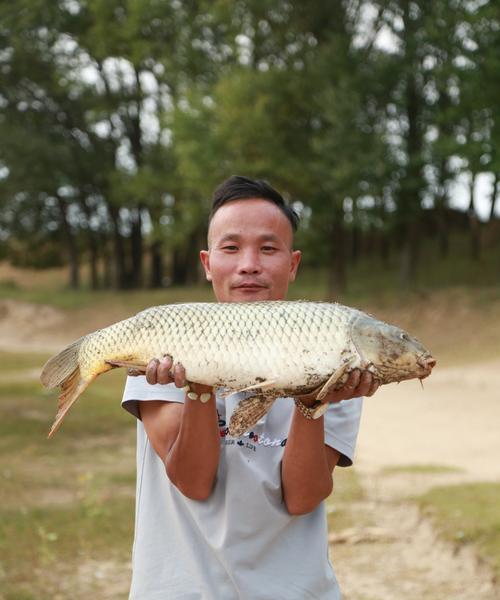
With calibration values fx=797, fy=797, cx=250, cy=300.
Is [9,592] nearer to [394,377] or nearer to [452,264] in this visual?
[394,377]

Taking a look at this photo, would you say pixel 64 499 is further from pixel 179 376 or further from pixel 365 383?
pixel 365 383

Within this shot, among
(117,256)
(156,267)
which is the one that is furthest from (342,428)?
(156,267)

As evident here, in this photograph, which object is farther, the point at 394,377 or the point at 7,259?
the point at 7,259

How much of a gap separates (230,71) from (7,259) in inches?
872

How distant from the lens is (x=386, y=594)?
15.7 feet

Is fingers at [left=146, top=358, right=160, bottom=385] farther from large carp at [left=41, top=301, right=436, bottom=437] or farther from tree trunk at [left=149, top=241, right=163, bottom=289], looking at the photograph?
tree trunk at [left=149, top=241, right=163, bottom=289]

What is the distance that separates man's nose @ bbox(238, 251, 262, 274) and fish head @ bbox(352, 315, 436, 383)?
0.39 metres

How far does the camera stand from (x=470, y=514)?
5668 millimetres

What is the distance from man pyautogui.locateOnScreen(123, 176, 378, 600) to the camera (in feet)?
6.97

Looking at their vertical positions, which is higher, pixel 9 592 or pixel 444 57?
pixel 444 57

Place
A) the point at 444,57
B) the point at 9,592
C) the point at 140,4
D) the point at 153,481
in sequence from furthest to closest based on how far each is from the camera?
the point at 140,4, the point at 444,57, the point at 9,592, the point at 153,481

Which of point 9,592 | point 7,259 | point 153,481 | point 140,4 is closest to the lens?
point 153,481

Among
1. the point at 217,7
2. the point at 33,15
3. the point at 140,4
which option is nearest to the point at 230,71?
the point at 217,7

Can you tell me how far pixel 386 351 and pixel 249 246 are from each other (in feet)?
1.85
